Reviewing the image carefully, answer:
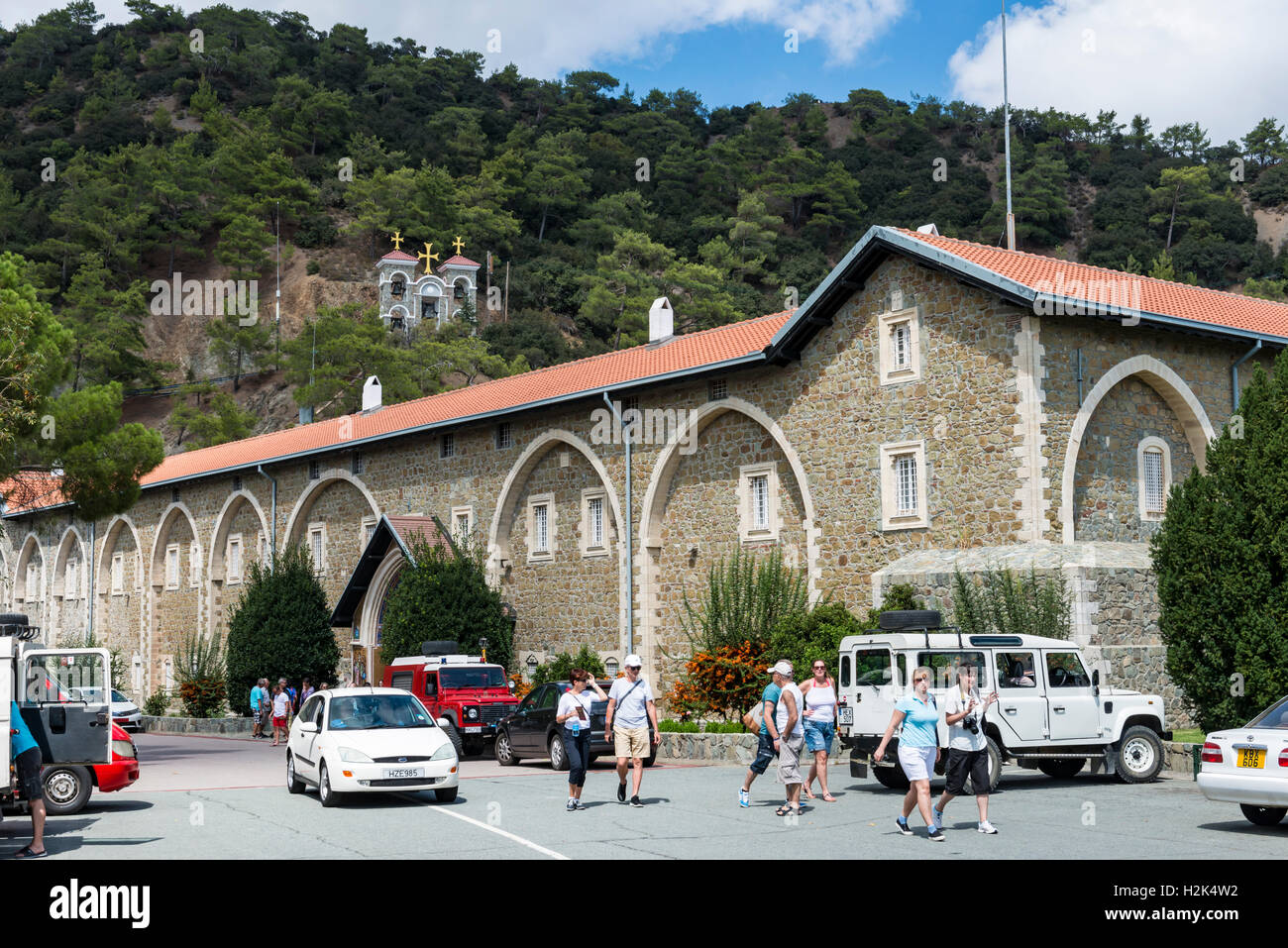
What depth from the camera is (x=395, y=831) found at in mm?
12719

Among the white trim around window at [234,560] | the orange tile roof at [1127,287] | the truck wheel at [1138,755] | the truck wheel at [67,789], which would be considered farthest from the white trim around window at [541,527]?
the truck wheel at [1138,755]

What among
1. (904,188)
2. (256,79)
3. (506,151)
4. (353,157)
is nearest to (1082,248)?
(904,188)

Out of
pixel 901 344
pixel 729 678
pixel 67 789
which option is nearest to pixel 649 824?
pixel 67 789

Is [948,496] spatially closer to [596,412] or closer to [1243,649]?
[1243,649]

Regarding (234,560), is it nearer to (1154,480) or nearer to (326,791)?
(1154,480)

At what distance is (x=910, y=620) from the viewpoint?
1700cm

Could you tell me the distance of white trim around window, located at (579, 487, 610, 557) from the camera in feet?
102

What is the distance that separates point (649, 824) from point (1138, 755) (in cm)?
708

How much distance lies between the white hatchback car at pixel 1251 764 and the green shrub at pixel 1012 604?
786cm

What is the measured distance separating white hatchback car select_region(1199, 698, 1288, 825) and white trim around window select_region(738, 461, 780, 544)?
1517 cm

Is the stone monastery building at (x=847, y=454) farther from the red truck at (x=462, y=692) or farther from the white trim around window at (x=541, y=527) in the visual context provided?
the red truck at (x=462, y=692)

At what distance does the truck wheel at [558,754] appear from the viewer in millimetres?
20633

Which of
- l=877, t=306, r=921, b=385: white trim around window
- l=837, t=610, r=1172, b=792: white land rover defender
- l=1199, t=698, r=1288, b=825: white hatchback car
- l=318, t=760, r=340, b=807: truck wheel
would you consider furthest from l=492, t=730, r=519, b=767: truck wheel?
l=1199, t=698, r=1288, b=825: white hatchback car

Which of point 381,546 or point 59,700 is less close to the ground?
point 381,546
